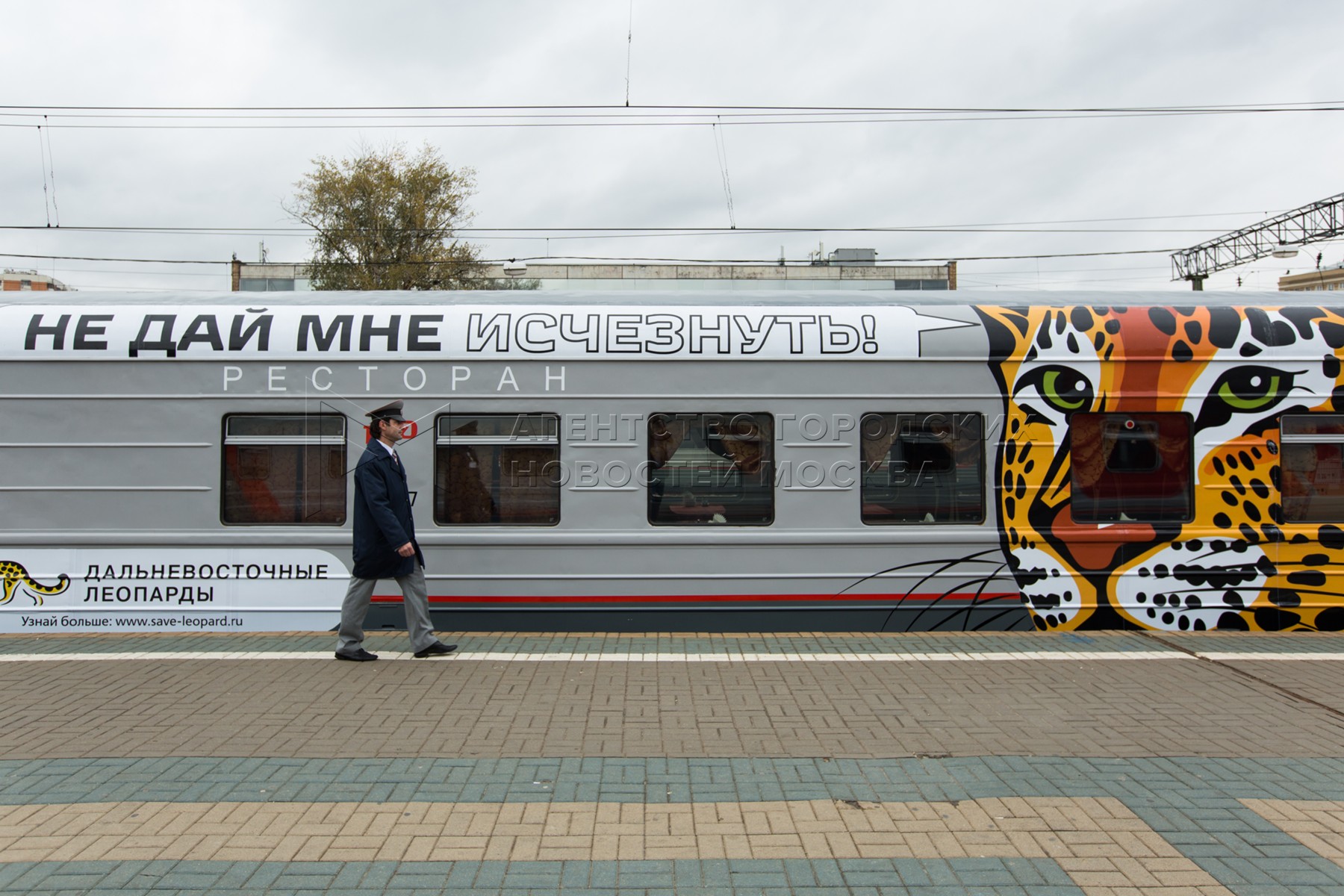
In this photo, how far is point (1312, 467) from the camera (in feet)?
23.7

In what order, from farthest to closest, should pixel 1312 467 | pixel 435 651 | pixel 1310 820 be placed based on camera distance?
pixel 1312 467, pixel 435 651, pixel 1310 820

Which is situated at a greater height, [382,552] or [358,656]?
[382,552]

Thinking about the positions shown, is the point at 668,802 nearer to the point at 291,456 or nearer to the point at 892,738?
the point at 892,738

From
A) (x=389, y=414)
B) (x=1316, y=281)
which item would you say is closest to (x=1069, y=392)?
(x=389, y=414)

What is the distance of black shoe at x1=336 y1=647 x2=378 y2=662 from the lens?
6.34 m

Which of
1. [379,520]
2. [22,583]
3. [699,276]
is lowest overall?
[22,583]

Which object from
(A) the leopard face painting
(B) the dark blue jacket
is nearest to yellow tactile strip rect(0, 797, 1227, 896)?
(B) the dark blue jacket

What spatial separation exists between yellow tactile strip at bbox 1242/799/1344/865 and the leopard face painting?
3.07m

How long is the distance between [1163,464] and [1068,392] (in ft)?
3.08

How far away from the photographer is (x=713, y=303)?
24.0 feet

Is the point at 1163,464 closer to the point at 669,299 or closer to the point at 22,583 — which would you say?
the point at 669,299

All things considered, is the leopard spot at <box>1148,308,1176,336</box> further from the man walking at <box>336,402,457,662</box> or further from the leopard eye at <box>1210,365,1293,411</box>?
the man walking at <box>336,402,457,662</box>

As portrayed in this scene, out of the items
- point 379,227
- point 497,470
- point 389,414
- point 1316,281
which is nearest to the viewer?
point 389,414

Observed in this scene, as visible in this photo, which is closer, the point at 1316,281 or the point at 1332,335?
the point at 1332,335
